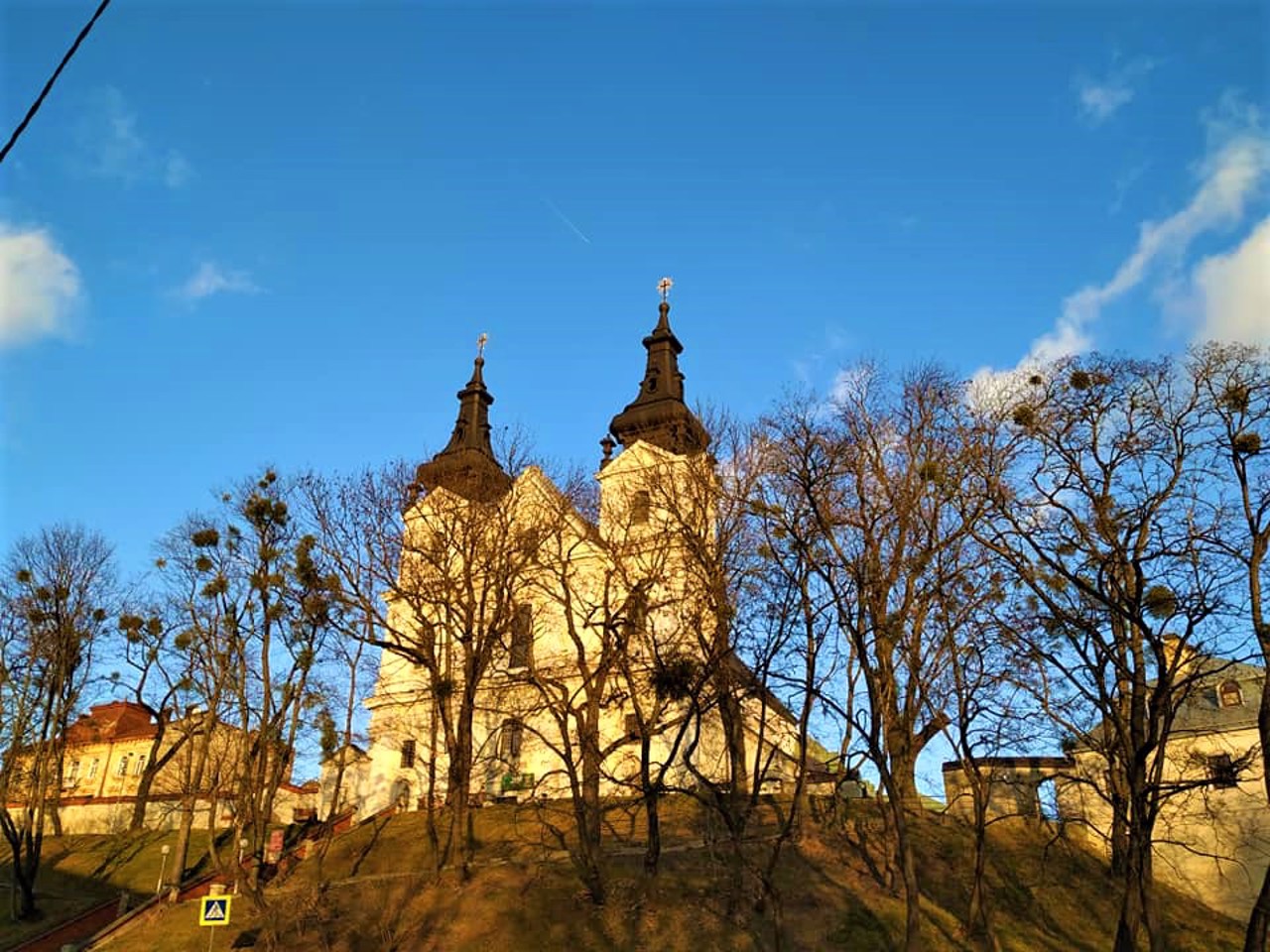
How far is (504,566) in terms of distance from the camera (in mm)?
29672

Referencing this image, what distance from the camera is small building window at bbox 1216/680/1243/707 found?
31.1 m

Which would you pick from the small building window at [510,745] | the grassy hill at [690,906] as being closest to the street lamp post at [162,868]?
the grassy hill at [690,906]

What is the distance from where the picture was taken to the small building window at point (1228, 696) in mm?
31084

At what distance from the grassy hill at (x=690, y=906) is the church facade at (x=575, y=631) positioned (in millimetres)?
2689

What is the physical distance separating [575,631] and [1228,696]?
21271 millimetres

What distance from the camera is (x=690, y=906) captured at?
2322cm

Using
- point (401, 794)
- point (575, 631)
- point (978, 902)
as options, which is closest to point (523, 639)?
point (575, 631)

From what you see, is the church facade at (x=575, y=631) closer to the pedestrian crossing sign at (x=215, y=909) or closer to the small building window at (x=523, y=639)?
the small building window at (x=523, y=639)

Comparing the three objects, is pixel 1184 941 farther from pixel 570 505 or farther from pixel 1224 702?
pixel 570 505

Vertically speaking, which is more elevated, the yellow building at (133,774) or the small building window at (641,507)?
the small building window at (641,507)

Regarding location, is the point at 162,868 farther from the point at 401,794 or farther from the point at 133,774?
the point at 133,774

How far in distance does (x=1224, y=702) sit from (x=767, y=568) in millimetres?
19067

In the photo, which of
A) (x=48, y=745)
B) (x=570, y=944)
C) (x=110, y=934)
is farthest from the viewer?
(x=48, y=745)

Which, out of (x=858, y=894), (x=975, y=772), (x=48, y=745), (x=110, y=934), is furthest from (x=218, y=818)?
(x=975, y=772)
